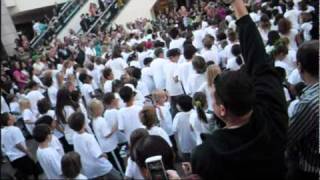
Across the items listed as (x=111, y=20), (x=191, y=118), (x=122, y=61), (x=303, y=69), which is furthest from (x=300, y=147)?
(x=111, y=20)

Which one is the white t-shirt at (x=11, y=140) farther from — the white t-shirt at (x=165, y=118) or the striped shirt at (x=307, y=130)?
the striped shirt at (x=307, y=130)

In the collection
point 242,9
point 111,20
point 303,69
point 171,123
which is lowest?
point 171,123

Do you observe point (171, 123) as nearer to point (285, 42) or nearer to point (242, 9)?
point (285, 42)

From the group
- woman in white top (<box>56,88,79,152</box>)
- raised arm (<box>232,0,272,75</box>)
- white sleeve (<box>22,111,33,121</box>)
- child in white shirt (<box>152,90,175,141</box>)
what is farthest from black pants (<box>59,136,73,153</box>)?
raised arm (<box>232,0,272,75</box>)

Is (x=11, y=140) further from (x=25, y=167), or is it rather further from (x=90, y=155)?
(x=90, y=155)

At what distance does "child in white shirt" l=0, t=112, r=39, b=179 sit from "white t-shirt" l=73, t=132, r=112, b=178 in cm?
137

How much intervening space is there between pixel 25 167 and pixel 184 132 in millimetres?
2491

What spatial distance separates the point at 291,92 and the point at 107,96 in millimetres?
2496

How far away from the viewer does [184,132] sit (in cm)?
623

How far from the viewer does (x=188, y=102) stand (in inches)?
237

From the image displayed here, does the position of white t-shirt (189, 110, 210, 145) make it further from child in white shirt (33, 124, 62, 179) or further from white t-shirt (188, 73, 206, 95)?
child in white shirt (33, 124, 62, 179)

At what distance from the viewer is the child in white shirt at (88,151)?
564 centimetres

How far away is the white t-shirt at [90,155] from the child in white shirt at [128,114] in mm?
704

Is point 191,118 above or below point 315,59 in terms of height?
below
